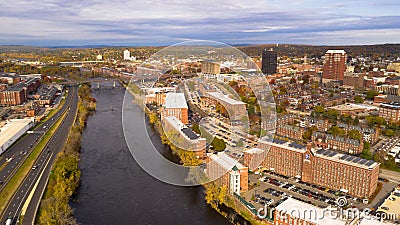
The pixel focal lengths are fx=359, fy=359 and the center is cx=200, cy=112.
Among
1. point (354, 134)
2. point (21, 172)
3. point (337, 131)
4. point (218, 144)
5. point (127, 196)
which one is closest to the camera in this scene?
point (127, 196)

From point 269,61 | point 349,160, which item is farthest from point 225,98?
point 269,61

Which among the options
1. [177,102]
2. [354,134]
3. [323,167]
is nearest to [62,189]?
[177,102]

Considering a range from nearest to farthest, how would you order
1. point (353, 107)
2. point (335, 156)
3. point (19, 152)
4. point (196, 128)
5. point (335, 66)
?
1. point (335, 156)
2. point (196, 128)
3. point (19, 152)
4. point (353, 107)
5. point (335, 66)

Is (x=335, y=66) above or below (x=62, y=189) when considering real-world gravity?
above

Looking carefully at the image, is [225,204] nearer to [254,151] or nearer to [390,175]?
[254,151]

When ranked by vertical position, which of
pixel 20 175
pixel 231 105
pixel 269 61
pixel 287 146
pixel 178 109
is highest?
pixel 269 61

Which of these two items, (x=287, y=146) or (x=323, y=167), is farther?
(x=287, y=146)

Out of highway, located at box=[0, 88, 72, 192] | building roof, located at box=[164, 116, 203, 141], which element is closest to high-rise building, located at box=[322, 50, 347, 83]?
building roof, located at box=[164, 116, 203, 141]

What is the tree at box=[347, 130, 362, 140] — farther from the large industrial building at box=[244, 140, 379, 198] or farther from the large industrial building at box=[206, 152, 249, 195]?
the large industrial building at box=[206, 152, 249, 195]
